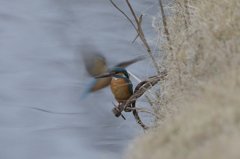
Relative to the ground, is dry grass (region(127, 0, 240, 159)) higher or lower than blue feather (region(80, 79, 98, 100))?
higher

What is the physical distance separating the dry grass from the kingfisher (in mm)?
628

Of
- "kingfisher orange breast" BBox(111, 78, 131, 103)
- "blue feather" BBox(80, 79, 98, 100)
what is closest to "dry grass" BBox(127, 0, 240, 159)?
"kingfisher orange breast" BBox(111, 78, 131, 103)

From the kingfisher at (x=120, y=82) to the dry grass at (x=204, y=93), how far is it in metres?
0.63

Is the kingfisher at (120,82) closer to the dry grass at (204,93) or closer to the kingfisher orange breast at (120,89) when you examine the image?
the kingfisher orange breast at (120,89)

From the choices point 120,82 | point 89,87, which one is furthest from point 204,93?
point 89,87

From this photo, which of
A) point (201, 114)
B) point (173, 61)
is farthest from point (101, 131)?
point (201, 114)

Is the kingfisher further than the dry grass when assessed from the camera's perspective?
Yes

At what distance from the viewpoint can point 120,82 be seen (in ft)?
8.38

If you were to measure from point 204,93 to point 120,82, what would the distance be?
1.29 metres

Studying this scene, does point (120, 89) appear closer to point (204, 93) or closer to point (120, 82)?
point (120, 82)

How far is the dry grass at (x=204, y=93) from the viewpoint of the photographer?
42.5 inches

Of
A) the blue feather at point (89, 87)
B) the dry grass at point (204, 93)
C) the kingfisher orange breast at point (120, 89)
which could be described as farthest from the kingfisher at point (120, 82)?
the blue feather at point (89, 87)

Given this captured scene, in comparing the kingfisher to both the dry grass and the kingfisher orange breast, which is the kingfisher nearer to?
the kingfisher orange breast

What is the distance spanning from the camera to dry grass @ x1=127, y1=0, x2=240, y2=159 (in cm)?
108
